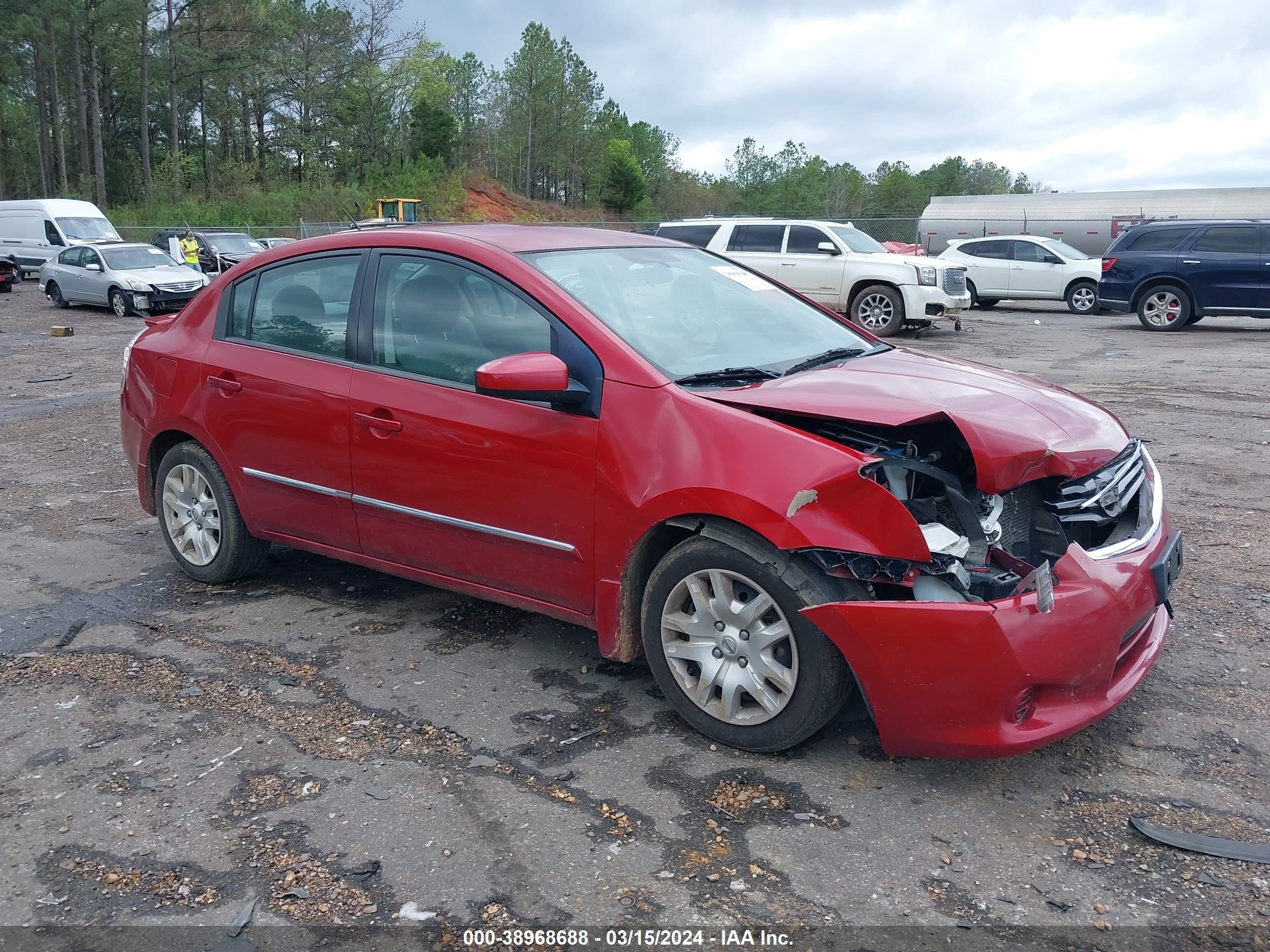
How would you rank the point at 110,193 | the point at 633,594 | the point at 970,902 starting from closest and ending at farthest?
the point at 970,902
the point at 633,594
the point at 110,193

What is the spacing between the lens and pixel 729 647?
3.31 metres

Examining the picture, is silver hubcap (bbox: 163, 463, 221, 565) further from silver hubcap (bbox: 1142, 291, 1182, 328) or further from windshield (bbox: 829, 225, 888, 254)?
silver hubcap (bbox: 1142, 291, 1182, 328)

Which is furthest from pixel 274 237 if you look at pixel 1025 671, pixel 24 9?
pixel 1025 671

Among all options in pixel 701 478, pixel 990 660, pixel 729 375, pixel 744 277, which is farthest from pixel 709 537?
pixel 744 277

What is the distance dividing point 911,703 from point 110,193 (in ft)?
214

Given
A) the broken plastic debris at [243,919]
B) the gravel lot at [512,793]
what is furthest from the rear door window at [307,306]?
the broken plastic debris at [243,919]

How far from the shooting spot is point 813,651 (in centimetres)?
311

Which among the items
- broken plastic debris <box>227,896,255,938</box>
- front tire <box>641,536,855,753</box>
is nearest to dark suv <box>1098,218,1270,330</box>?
front tire <box>641,536,855,753</box>

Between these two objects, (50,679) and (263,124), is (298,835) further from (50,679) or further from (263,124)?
(263,124)

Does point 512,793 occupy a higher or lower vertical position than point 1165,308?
lower

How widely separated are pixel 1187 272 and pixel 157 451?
16693 mm

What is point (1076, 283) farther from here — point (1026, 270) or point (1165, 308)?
point (1165, 308)

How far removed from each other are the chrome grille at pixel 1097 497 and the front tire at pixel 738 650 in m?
0.97

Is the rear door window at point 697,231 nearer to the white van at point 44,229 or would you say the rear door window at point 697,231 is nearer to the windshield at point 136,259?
the windshield at point 136,259
